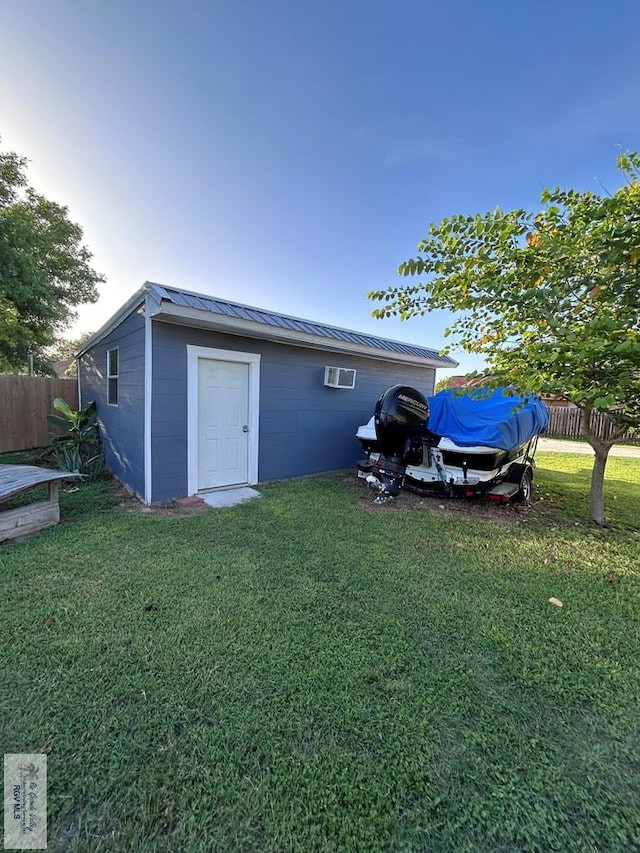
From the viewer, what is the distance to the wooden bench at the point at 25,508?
11.9ft

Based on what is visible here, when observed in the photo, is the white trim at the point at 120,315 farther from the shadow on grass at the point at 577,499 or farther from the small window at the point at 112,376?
the shadow on grass at the point at 577,499

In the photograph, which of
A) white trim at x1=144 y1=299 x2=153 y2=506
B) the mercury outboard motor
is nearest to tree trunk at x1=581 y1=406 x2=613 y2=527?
the mercury outboard motor

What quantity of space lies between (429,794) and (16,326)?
14002 mm

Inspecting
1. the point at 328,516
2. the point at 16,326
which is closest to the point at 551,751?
the point at 328,516

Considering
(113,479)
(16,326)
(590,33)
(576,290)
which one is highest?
(590,33)

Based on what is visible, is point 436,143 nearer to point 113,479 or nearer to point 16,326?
point 113,479

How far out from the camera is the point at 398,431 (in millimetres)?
5309

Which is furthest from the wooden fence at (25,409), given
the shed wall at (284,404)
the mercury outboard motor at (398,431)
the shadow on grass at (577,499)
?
the shadow on grass at (577,499)

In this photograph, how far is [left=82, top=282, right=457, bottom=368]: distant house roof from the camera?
450 centimetres

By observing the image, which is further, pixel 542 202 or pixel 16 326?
pixel 16 326

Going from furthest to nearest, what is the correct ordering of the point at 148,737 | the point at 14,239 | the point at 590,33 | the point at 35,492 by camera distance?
the point at 14,239 → the point at 35,492 → the point at 590,33 → the point at 148,737

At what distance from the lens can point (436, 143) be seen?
248 inches

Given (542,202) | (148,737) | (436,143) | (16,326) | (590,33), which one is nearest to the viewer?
(148,737)

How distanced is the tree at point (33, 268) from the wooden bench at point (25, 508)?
703cm
